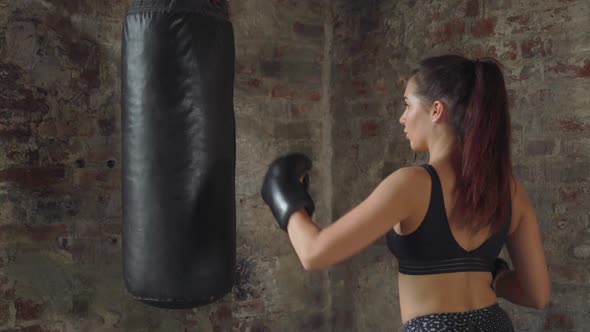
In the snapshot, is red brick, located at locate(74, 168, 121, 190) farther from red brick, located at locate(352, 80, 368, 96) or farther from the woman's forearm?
the woman's forearm

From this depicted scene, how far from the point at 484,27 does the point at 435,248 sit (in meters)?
1.37

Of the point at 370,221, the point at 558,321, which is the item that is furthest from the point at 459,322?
the point at 558,321

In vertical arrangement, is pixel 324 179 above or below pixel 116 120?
below

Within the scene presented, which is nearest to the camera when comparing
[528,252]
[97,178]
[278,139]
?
[528,252]

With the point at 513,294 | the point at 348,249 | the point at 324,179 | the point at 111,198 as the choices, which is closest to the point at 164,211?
the point at 348,249

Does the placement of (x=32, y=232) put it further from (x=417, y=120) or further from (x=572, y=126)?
(x=572, y=126)

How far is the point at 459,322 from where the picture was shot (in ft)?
4.96

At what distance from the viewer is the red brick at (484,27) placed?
8.34ft

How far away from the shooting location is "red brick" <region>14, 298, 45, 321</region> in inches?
91.5

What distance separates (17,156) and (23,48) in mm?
395

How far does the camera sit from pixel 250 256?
2.95m

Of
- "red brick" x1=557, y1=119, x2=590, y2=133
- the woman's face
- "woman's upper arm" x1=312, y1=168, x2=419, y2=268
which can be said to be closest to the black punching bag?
"woman's upper arm" x1=312, y1=168, x2=419, y2=268

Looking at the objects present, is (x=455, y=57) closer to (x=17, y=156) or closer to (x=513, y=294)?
(x=513, y=294)

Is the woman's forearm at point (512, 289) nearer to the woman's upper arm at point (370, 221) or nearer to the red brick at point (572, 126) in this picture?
the woman's upper arm at point (370, 221)
